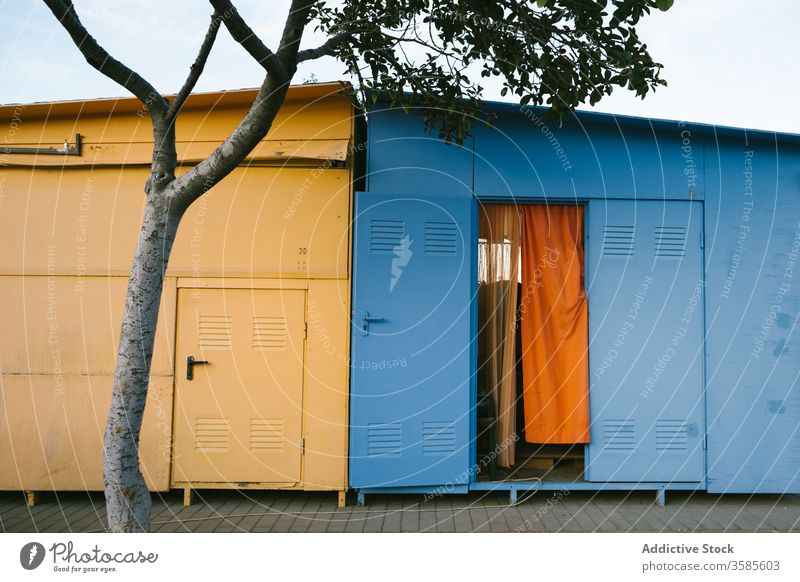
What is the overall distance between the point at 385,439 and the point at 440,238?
68.7 inches

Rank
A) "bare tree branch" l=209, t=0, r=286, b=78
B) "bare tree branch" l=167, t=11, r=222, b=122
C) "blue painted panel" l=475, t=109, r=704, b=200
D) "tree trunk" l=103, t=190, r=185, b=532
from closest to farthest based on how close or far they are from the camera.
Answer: "bare tree branch" l=209, t=0, r=286, b=78
"tree trunk" l=103, t=190, r=185, b=532
"bare tree branch" l=167, t=11, r=222, b=122
"blue painted panel" l=475, t=109, r=704, b=200

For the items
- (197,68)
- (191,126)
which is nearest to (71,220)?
(191,126)

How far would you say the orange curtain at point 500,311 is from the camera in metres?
5.84

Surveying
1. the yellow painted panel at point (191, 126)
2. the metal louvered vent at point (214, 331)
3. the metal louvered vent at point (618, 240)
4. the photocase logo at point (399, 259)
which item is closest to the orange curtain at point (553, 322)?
the metal louvered vent at point (618, 240)

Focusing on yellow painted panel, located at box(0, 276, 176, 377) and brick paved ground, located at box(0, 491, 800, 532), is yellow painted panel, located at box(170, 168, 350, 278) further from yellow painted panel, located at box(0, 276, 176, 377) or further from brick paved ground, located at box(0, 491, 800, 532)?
brick paved ground, located at box(0, 491, 800, 532)

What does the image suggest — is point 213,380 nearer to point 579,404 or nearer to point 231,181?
point 231,181

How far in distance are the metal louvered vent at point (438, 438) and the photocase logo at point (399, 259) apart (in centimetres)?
120

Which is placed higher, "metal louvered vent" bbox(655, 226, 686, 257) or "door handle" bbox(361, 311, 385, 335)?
"metal louvered vent" bbox(655, 226, 686, 257)

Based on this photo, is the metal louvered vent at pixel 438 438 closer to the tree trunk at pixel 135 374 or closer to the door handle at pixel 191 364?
the door handle at pixel 191 364

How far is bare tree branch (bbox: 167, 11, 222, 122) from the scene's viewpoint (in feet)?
12.6

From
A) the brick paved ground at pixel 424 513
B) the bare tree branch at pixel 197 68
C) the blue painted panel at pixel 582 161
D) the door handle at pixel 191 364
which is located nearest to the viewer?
the bare tree branch at pixel 197 68

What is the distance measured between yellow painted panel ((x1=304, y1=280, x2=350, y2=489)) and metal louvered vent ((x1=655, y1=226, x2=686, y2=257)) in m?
2.74
